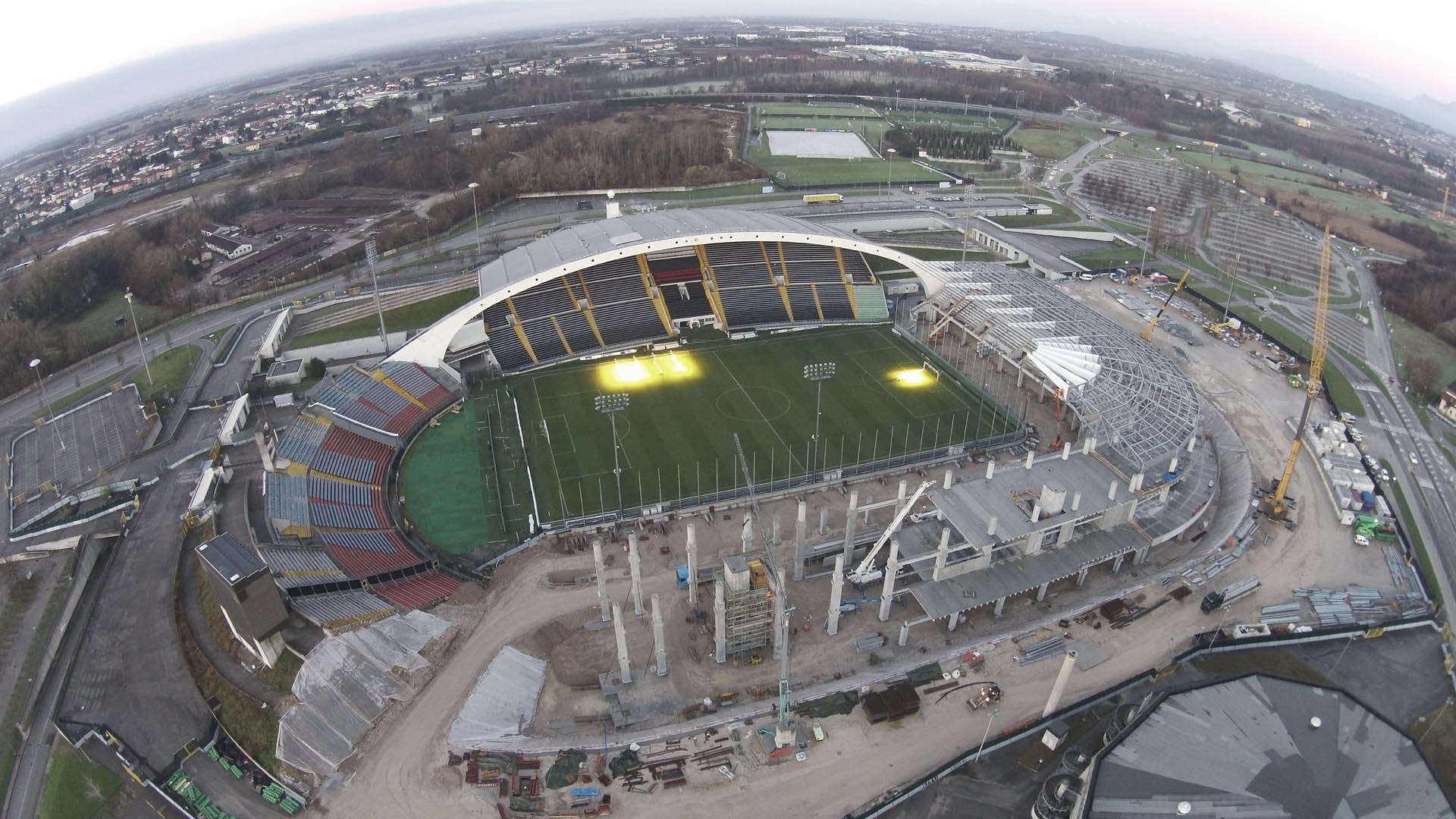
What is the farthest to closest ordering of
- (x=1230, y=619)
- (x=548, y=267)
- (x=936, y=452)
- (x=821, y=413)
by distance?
(x=548, y=267) → (x=821, y=413) → (x=936, y=452) → (x=1230, y=619)

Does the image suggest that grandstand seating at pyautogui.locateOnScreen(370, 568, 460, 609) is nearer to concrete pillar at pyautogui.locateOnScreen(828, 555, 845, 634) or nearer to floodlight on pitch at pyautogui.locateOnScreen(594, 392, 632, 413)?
floodlight on pitch at pyautogui.locateOnScreen(594, 392, 632, 413)

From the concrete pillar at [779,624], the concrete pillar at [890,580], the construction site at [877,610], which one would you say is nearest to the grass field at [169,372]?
the construction site at [877,610]

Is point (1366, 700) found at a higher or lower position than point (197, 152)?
lower

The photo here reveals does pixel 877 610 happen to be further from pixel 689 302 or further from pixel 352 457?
pixel 689 302

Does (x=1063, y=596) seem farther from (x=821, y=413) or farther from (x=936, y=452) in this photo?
(x=821, y=413)

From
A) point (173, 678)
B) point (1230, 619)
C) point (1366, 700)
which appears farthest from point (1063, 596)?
point (173, 678)

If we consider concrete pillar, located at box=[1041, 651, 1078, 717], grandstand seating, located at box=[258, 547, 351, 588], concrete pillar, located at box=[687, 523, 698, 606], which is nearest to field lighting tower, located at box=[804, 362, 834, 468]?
concrete pillar, located at box=[687, 523, 698, 606]

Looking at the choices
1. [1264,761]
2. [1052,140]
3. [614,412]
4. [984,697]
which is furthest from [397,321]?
[1052,140]
